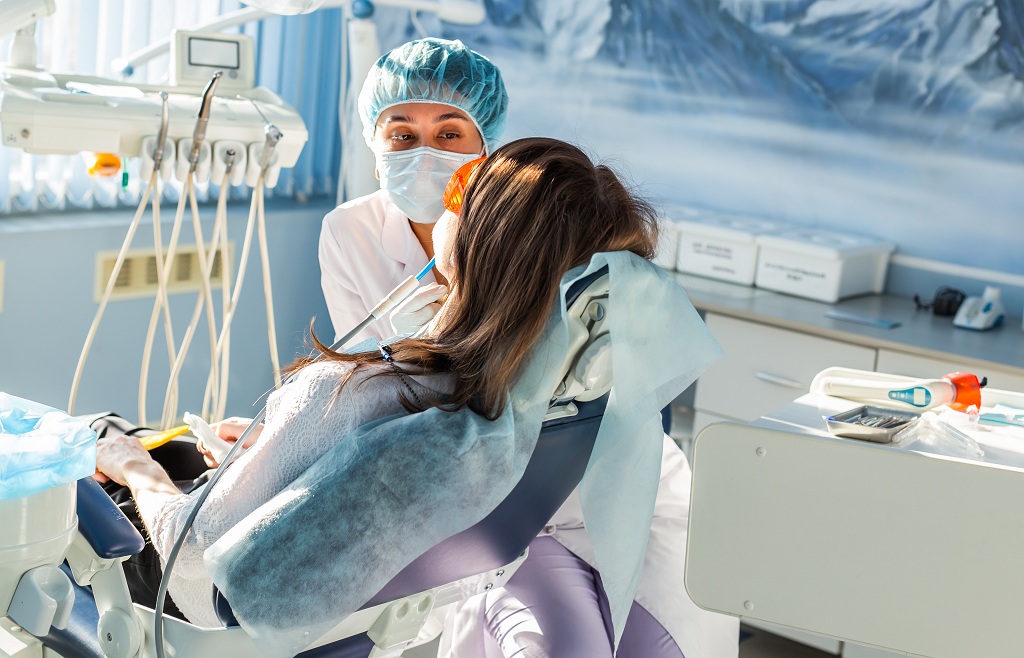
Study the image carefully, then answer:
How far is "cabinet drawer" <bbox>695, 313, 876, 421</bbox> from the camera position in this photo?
2527mm

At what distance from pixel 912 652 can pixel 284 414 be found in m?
0.76

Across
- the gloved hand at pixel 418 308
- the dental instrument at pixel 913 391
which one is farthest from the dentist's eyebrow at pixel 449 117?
the dental instrument at pixel 913 391

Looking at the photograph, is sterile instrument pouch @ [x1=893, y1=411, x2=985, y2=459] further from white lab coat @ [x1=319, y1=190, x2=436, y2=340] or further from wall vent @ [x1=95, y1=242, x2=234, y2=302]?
wall vent @ [x1=95, y1=242, x2=234, y2=302]

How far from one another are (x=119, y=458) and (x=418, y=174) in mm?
762

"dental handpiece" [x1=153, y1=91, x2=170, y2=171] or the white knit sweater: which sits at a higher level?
"dental handpiece" [x1=153, y1=91, x2=170, y2=171]

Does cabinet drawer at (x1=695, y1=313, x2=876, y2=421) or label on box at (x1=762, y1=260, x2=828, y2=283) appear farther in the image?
label on box at (x1=762, y1=260, x2=828, y2=283)

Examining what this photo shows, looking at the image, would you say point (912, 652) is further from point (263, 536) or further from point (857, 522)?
point (263, 536)

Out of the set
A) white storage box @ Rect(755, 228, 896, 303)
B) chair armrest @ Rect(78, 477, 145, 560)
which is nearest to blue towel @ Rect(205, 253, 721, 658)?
chair armrest @ Rect(78, 477, 145, 560)

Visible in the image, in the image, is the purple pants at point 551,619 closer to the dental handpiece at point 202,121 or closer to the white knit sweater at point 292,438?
the white knit sweater at point 292,438

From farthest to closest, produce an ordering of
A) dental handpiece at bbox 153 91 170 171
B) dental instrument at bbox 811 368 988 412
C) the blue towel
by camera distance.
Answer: dental handpiece at bbox 153 91 170 171 < dental instrument at bbox 811 368 988 412 < the blue towel

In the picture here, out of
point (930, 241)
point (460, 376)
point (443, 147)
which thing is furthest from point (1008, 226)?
point (460, 376)

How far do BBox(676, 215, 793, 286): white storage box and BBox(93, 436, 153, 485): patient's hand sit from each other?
1.76 m

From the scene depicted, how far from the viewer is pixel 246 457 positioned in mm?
1239

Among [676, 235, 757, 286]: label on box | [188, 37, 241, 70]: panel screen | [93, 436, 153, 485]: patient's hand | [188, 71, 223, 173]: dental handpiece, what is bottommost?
[93, 436, 153, 485]: patient's hand
